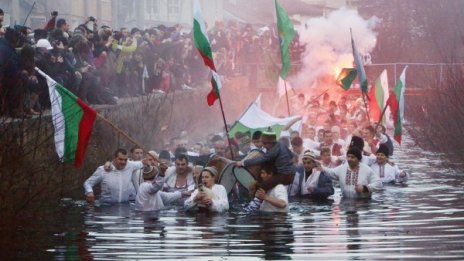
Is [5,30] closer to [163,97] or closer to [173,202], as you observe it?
[173,202]

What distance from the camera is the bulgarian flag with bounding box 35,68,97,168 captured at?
23.5 m

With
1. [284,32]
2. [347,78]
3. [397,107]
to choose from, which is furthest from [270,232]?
[347,78]

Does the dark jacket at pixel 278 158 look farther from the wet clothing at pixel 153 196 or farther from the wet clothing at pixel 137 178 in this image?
the wet clothing at pixel 137 178

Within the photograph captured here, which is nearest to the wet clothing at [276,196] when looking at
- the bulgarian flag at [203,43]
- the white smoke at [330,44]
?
the bulgarian flag at [203,43]

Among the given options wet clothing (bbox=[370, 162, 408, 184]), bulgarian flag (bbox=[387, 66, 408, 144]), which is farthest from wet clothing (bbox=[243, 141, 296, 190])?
bulgarian flag (bbox=[387, 66, 408, 144])

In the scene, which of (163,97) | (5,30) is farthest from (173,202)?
(163,97)

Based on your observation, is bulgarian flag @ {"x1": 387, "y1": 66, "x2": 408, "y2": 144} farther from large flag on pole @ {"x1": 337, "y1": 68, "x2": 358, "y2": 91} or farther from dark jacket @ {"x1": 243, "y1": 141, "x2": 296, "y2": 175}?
dark jacket @ {"x1": 243, "y1": 141, "x2": 296, "y2": 175}

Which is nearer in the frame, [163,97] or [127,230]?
[127,230]

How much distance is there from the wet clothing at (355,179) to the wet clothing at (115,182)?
10.7 ft

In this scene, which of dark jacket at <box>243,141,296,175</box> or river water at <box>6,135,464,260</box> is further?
dark jacket at <box>243,141,296,175</box>

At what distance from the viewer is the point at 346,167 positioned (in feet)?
86.3

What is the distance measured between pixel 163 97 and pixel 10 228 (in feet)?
59.3

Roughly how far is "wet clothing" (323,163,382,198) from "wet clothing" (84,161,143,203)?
3276mm

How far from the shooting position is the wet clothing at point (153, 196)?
24.2 metres
